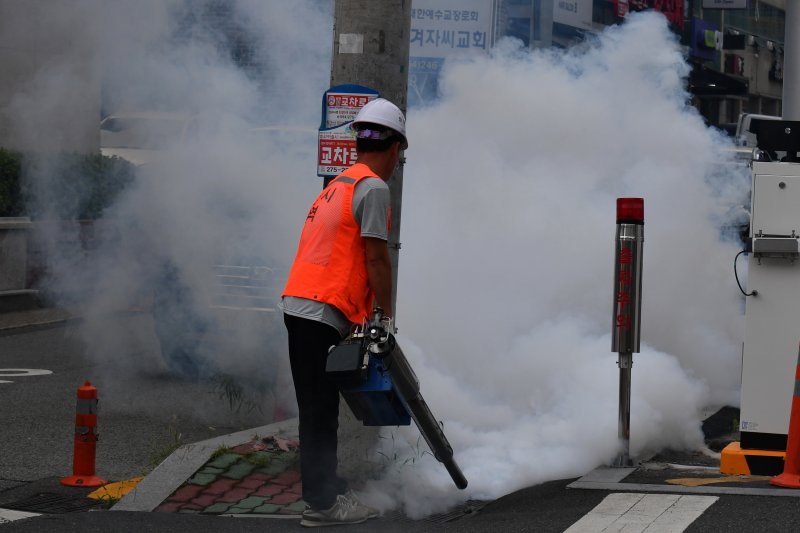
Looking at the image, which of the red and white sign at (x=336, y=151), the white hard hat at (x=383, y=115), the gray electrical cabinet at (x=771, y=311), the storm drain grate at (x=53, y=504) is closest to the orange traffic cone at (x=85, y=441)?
the storm drain grate at (x=53, y=504)

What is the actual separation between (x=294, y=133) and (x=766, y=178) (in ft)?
12.8

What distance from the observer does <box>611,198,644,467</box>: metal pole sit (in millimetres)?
6645

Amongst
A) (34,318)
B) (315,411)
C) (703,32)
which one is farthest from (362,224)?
(703,32)

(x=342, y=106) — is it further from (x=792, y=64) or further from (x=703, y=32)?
(x=703, y=32)

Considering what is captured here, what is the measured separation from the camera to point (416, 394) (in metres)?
5.38

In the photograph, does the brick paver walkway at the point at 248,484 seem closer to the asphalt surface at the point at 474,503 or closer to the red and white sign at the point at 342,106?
the asphalt surface at the point at 474,503

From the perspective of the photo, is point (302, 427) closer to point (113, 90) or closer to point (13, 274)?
point (113, 90)

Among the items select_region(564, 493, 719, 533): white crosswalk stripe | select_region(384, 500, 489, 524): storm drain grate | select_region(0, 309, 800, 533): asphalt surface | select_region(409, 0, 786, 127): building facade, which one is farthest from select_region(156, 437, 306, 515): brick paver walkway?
select_region(409, 0, 786, 127): building facade

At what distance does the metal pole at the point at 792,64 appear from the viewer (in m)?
12.3

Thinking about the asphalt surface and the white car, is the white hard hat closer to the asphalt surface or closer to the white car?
the asphalt surface

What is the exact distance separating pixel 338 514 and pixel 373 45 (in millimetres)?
2424

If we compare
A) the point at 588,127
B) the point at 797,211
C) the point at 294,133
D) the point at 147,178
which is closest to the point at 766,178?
the point at 797,211

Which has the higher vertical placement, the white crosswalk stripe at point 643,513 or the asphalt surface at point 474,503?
the white crosswalk stripe at point 643,513

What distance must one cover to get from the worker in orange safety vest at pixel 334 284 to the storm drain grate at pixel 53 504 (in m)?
1.45
